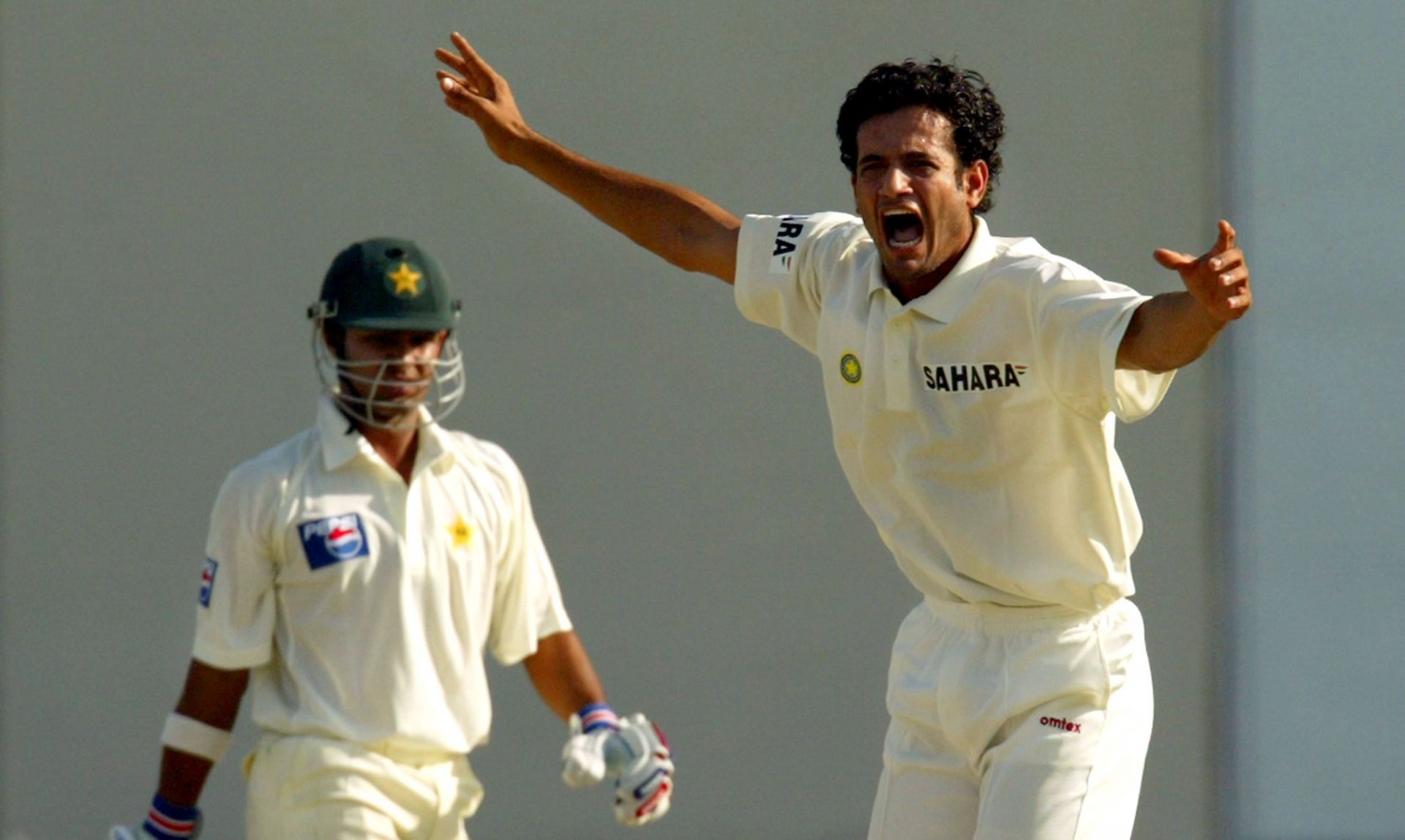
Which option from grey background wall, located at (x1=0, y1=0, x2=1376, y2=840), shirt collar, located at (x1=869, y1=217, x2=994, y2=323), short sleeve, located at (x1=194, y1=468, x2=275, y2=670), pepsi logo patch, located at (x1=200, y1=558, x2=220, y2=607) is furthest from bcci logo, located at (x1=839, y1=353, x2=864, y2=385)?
grey background wall, located at (x1=0, y1=0, x2=1376, y2=840)

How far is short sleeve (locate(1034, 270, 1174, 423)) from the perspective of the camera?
2.84m

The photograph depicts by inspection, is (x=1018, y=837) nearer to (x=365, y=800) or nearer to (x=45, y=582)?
(x=365, y=800)

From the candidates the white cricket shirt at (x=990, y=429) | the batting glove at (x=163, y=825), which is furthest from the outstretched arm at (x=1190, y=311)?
the batting glove at (x=163, y=825)

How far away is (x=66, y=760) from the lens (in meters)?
5.27

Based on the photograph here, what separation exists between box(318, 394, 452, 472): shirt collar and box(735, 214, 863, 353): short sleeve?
59cm

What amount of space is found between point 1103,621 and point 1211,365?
2.22 meters

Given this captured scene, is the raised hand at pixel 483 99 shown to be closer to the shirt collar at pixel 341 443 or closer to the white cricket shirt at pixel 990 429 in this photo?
the shirt collar at pixel 341 443

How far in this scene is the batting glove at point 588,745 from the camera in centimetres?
316

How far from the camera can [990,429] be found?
10.1 feet

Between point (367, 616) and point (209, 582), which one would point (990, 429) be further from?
point (209, 582)

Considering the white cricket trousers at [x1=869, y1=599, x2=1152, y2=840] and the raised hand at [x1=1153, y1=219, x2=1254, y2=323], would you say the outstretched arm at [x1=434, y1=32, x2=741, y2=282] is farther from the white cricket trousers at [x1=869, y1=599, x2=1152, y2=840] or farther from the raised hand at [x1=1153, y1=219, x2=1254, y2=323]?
the raised hand at [x1=1153, y1=219, x2=1254, y2=323]

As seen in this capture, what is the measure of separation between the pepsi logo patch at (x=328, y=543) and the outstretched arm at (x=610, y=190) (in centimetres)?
78

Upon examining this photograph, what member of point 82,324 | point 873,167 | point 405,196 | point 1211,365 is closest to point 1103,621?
point 873,167

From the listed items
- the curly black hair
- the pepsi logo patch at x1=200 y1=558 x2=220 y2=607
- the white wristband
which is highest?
the curly black hair
